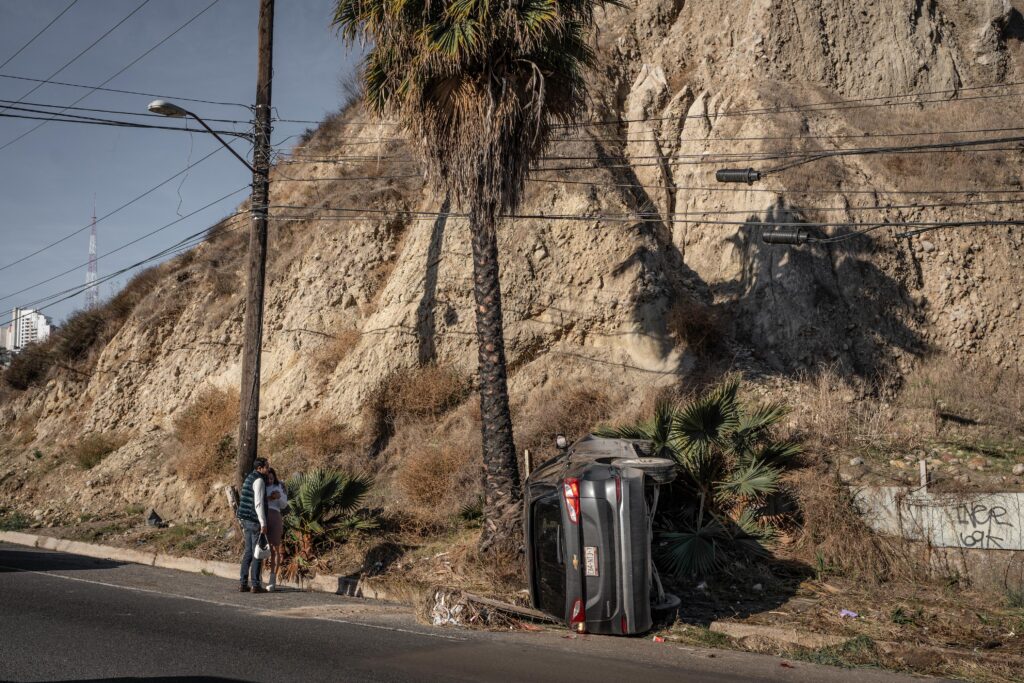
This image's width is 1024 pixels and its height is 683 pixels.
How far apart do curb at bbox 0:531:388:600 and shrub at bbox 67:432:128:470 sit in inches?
120

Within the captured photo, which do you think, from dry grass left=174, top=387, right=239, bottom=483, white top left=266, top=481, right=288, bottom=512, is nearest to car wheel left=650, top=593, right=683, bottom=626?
white top left=266, top=481, right=288, bottom=512

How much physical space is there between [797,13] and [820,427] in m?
14.5

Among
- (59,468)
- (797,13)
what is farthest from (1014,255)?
(59,468)

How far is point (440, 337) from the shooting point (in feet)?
59.5

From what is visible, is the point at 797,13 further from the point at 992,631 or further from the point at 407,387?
the point at 992,631

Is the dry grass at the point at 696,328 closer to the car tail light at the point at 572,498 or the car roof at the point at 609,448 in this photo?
the car roof at the point at 609,448

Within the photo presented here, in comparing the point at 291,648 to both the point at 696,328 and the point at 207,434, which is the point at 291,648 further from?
the point at 696,328

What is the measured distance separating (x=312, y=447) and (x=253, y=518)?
5922mm

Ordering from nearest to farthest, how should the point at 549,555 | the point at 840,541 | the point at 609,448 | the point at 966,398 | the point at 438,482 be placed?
the point at 549,555 → the point at 609,448 → the point at 840,541 → the point at 438,482 → the point at 966,398

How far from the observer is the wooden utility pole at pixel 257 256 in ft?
44.7


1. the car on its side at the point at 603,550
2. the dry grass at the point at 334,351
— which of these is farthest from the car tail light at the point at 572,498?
the dry grass at the point at 334,351

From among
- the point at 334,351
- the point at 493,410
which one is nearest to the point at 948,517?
the point at 493,410

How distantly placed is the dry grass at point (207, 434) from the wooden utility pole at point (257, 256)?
3651 mm

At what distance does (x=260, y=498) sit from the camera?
10742mm
